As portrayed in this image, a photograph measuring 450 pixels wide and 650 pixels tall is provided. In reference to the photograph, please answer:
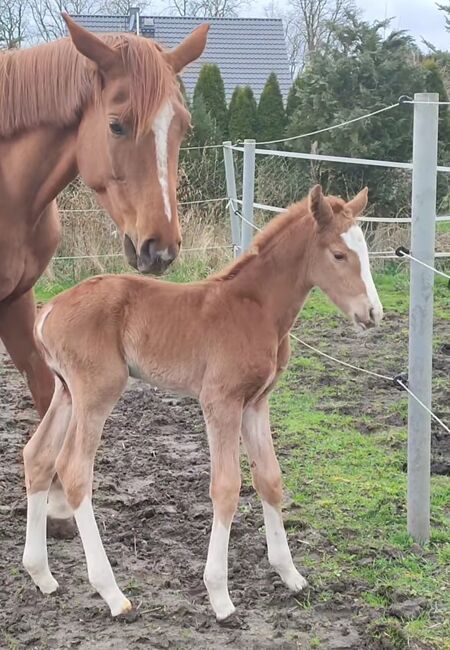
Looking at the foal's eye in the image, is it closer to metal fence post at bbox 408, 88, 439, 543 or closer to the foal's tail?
the foal's tail

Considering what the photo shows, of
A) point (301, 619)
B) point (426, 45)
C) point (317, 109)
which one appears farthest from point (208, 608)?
point (426, 45)

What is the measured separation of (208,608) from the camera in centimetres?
273

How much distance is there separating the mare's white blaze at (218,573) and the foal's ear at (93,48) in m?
1.67

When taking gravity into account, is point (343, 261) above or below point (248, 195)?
above

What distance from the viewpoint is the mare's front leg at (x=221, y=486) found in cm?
261

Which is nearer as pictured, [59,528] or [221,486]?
[221,486]

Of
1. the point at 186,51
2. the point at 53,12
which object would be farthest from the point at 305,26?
the point at 186,51

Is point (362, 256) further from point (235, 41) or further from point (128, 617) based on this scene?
point (235, 41)

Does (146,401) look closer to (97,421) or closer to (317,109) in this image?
(97,421)

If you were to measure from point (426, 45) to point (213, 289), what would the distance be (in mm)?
25172

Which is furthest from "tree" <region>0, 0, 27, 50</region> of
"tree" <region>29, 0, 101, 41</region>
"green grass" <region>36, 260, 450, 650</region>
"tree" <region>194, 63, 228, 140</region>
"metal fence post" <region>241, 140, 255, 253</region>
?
"green grass" <region>36, 260, 450, 650</region>

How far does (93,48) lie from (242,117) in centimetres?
1031

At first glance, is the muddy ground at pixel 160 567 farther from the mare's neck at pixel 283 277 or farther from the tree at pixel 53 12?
the tree at pixel 53 12

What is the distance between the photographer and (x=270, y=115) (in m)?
12.9
